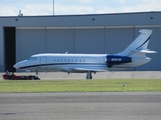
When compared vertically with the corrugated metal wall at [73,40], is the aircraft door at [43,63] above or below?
below

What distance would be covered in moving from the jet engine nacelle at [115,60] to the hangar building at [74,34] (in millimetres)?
12158

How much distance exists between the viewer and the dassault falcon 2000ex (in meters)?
47.6

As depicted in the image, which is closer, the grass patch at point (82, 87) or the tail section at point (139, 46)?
the grass patch at point (82, 87)

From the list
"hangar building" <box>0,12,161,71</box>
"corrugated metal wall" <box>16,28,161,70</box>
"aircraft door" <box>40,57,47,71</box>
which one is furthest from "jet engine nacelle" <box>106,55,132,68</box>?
"corrugated metal wall" <box>16,28,161,70</box>

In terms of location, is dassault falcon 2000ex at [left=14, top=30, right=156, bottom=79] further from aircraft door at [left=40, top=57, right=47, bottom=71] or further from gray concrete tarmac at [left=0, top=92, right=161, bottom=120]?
gray concrete tarmac at [left=0, top=92, right=161, bottom=120]

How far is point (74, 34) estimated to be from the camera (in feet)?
207

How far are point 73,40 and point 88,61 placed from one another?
15.1m

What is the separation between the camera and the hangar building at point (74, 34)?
60219mm

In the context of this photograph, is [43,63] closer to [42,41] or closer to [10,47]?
[42,41]

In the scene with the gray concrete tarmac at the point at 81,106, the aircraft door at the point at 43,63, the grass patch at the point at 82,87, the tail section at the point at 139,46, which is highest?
the tail section at the point at 139,46

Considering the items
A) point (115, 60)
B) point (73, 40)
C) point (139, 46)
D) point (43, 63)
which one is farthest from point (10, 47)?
point (139, 46)

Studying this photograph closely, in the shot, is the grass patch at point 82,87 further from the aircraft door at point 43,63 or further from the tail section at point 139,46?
the tail section at point 139,46

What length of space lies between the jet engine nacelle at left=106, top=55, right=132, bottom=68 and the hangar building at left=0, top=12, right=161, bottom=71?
479 inches

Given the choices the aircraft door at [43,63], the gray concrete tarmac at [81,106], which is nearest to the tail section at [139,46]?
the aircraft door at [43,63]
